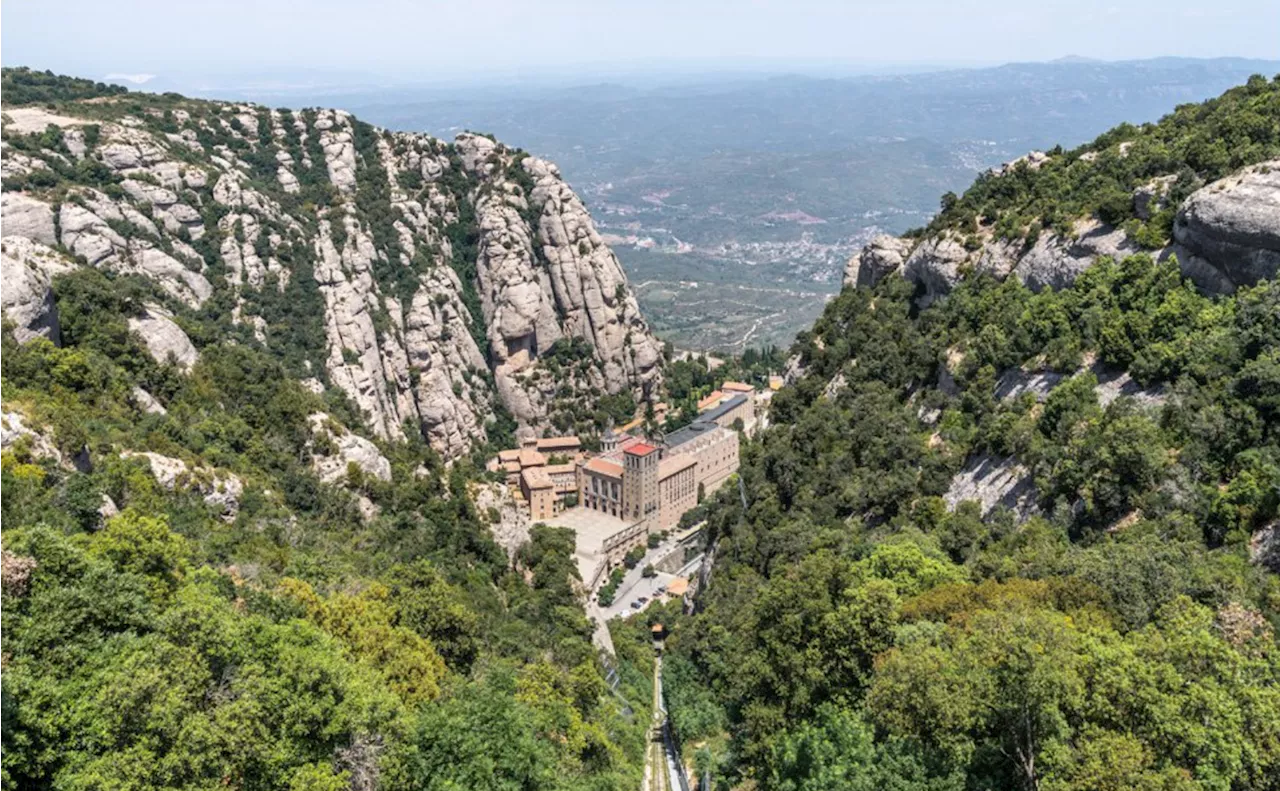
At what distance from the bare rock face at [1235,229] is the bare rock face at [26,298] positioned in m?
49.7

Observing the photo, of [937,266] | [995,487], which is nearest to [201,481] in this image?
[995,487]

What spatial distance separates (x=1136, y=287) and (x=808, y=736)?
2908 centimetres

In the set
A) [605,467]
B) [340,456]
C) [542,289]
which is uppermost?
[542,289]

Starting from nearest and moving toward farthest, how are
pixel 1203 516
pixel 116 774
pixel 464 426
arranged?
pixel 116 774, pixel 1203 516, pixel 464 426

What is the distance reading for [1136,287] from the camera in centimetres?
3722

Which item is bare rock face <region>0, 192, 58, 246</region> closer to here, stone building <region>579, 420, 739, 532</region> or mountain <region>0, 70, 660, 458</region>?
mountain <region>0, 70, 660, 458</region>

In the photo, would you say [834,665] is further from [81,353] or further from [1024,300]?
[81,353]

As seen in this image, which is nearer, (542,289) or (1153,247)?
(1153,247)

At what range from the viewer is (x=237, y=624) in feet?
58.2

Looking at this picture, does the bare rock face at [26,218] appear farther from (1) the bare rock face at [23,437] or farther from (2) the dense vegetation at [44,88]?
(1) the bare rock face at [23,437]

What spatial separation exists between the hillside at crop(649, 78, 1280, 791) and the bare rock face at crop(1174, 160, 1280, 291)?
0.32ft

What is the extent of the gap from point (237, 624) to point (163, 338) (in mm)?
32583

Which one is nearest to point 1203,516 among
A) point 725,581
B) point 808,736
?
point 808,736

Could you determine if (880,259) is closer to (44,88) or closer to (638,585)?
(638,585)
